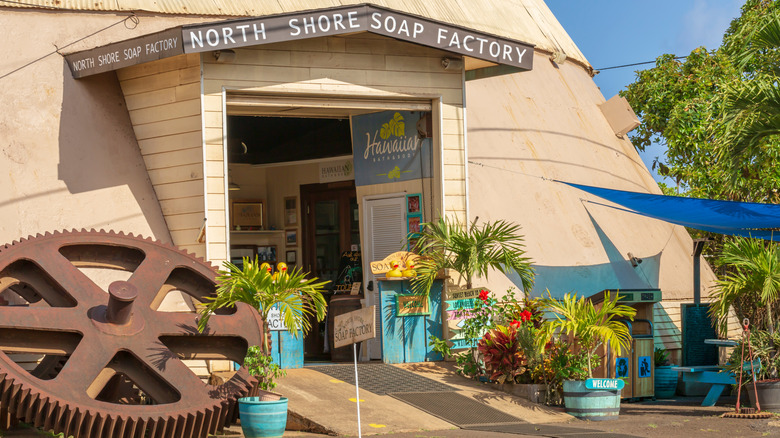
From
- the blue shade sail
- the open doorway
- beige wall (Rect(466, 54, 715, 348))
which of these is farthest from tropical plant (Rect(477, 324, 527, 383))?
the open doorway

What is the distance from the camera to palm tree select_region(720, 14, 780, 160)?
12.2 metres

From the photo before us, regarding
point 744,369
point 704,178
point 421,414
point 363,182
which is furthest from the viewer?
point 704,178

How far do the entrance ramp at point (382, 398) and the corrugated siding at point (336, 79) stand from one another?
2.03 metres

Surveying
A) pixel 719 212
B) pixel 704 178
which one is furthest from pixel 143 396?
pixel 704 178

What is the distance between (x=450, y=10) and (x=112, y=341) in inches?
383

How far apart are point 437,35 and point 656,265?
6.47 meters

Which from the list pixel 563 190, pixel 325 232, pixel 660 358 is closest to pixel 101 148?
pixel 325 232

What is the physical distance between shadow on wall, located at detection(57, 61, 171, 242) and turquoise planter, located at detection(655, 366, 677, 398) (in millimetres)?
7051

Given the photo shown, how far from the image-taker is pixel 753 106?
1243 centimetres

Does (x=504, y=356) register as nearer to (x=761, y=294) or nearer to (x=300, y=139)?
(x=761, y=294)

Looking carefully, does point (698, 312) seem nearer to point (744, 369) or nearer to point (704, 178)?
point (744, 369)

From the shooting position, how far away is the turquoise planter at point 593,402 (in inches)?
433

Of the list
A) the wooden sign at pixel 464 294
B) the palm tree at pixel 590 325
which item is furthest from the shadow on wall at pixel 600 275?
the palm tree at pixel 590 325

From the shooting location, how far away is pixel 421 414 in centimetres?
1066
